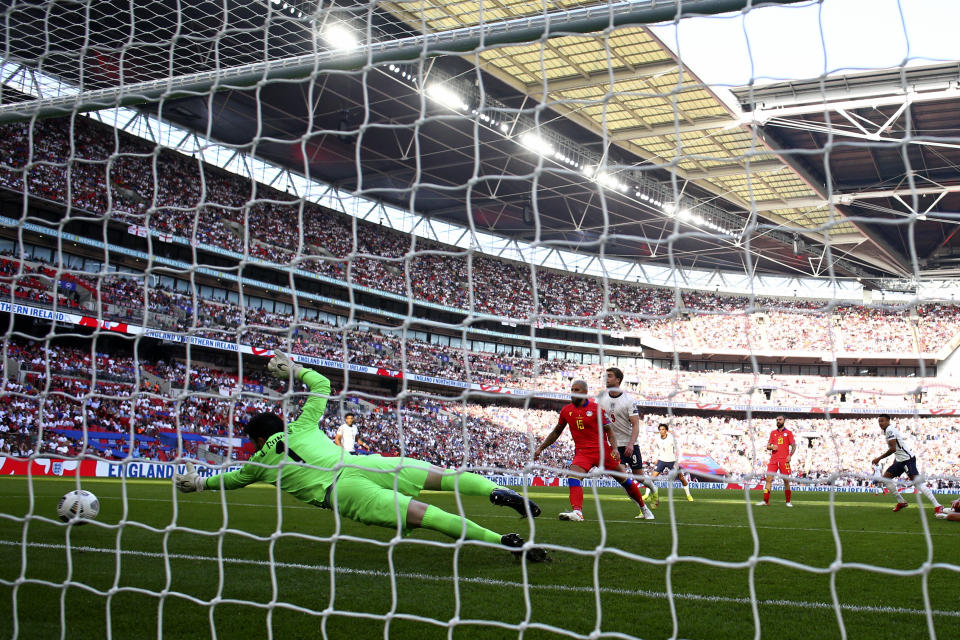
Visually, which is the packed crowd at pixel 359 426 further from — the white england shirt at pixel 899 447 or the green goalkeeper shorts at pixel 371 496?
the green goalkeeper shorts at pixel 371 496

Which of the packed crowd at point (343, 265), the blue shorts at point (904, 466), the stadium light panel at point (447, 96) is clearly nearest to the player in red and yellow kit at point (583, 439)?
the blue shorts at point (904, 466)

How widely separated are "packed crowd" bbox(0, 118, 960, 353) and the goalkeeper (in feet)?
28.3

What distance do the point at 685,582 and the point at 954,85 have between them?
668 inches

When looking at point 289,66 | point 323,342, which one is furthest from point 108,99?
point 323,342

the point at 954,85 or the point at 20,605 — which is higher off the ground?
the point at 954,85

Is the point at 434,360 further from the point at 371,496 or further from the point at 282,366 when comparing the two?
the point at 371,496

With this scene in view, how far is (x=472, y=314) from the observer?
12.1 ft

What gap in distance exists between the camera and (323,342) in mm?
Answer: 28328

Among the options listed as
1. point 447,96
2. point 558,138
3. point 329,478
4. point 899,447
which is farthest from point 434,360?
point 329,478

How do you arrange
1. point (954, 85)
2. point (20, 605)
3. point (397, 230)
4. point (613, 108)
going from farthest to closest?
point (397, 230)
point (613, 108)
point (954, 85)
point (20, 605)

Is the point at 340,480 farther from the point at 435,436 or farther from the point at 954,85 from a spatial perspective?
the point at 435,436

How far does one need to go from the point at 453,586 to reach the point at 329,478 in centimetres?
107

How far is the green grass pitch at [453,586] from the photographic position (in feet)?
11.2

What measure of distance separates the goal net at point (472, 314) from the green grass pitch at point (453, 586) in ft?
0.14
